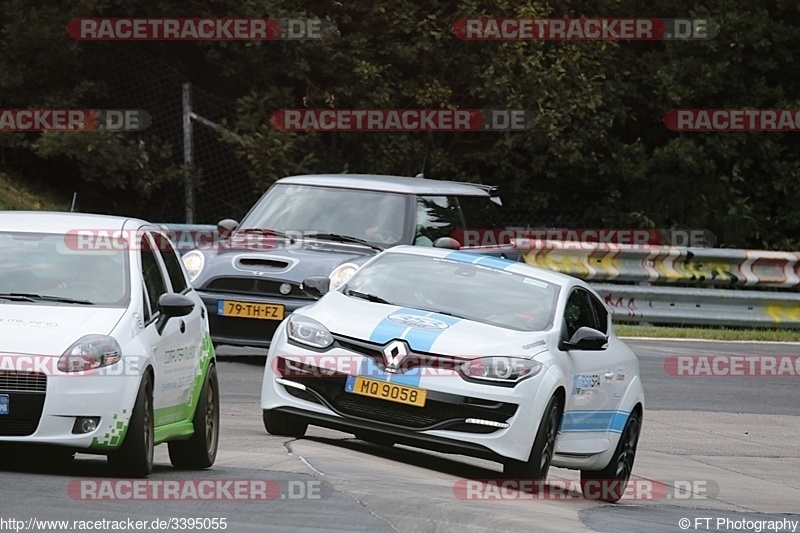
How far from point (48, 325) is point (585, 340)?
3631mm

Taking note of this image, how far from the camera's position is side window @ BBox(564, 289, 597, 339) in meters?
11.1

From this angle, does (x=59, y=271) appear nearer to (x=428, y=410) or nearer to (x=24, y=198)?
(x=428, y=410)

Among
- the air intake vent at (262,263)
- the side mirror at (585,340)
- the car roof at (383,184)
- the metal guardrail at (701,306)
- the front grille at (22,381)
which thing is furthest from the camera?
the metal guardrail at (701,306)

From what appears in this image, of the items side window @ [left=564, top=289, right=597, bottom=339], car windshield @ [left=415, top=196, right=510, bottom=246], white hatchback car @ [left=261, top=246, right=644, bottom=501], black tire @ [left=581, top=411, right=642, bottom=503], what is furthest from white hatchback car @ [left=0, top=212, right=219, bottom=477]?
car windshield @ [left=415, top=196, right=510, bottom=246]

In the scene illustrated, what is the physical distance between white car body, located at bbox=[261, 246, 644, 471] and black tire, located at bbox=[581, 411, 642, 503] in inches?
4.3

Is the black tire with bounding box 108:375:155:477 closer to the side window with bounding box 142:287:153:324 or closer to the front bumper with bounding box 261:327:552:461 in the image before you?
the side window with bounding box 142:287:153:324

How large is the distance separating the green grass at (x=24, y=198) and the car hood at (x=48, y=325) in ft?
45.0

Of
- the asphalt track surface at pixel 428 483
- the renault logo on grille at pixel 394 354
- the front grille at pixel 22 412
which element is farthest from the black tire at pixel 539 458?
the front grille at pixel 22 412

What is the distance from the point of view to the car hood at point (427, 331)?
33.3ft

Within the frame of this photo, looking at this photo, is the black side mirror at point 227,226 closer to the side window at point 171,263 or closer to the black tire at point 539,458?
the side window at point 171,263

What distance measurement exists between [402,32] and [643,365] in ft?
32.2

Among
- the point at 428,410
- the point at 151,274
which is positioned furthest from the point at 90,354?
the point at 428,410

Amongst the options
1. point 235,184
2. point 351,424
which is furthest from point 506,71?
point 351,424

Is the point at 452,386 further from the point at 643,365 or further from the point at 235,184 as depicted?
the point at 235,184
